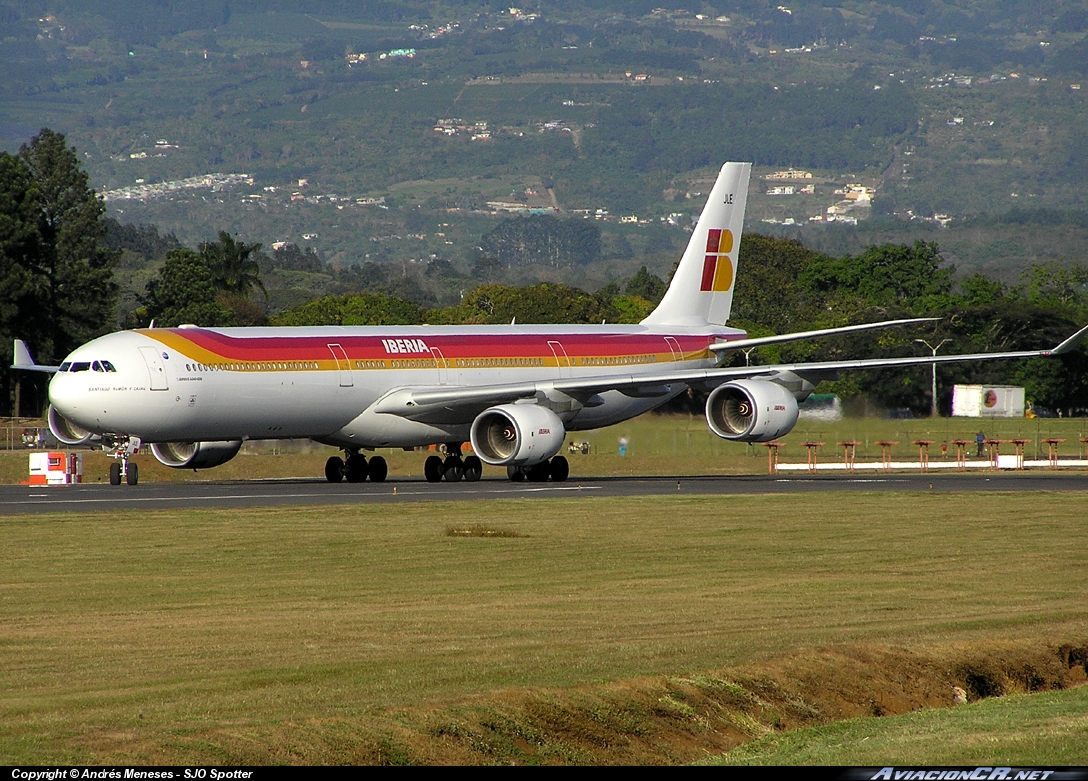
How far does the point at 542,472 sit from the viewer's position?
42.9 meters

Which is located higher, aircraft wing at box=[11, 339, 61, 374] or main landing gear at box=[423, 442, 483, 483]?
aircraft wing at box=[11, 339, 61, 374]

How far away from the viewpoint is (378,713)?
11.9 meters

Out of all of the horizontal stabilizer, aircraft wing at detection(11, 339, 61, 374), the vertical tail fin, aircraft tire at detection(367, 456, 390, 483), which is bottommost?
aircraft tire at detection(367, 456, 390, 483)

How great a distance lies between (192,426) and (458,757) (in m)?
27.2

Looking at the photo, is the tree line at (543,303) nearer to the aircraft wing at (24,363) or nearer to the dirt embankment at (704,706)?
the aircraft wing at (24,363)

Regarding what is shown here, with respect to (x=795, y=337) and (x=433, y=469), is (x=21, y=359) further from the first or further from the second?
(x=795, y=337)

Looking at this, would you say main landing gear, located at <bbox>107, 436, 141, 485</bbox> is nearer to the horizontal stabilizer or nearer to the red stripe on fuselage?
the red stripe on fuselage

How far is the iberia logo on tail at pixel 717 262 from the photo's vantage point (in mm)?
50906

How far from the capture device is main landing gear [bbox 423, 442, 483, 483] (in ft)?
144

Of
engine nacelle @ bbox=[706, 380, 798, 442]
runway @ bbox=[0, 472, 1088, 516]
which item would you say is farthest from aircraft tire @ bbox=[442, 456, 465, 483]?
engine nacelle @ bbox=[706, 380, 798, 442]

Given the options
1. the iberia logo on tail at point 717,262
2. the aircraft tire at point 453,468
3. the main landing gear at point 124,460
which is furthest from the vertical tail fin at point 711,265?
the main landing gear at point 124,460

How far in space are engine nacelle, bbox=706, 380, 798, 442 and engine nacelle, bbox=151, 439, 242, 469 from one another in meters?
12.3

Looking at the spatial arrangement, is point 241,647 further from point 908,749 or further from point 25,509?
point 25,509

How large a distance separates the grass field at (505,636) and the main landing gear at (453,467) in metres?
15.8
